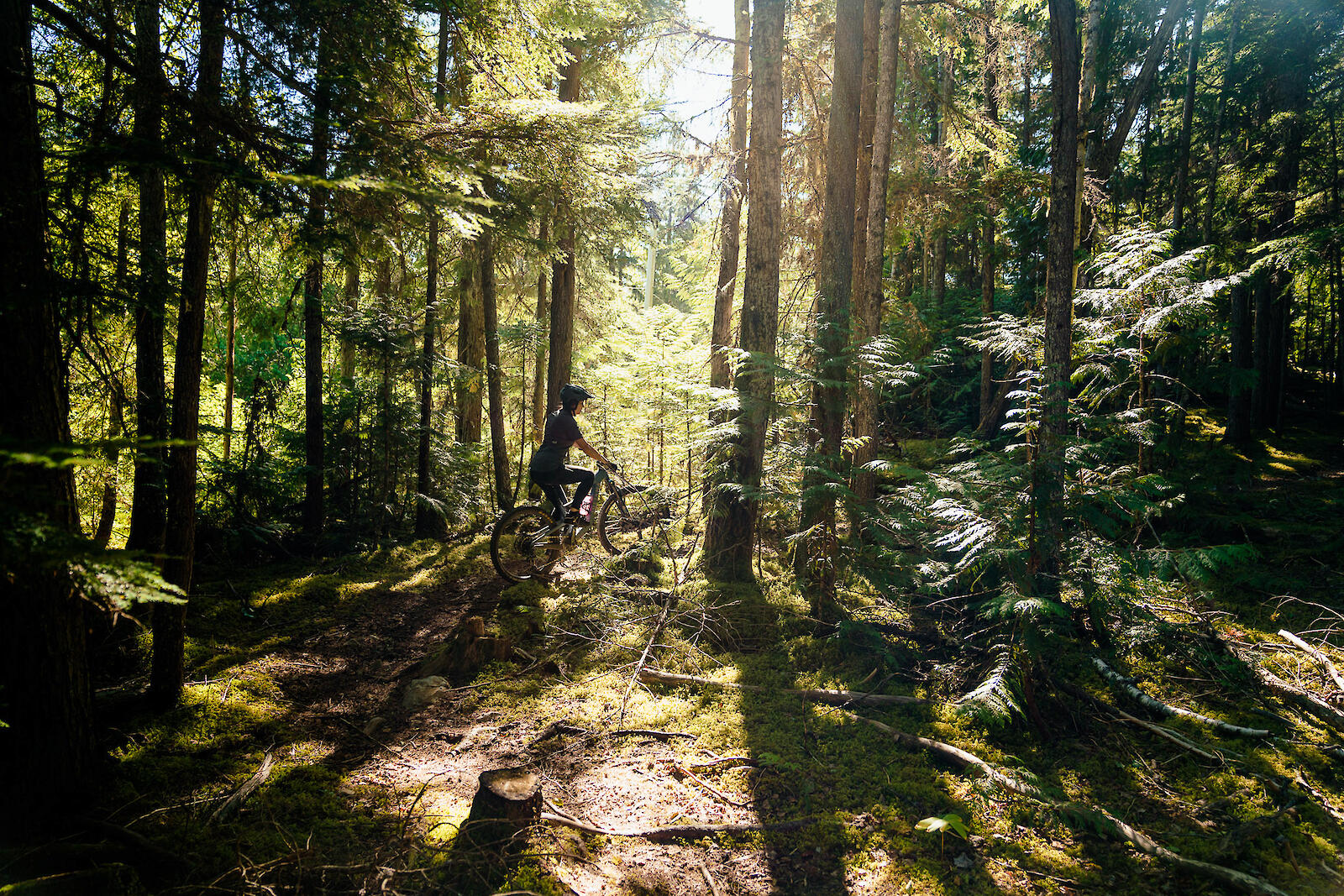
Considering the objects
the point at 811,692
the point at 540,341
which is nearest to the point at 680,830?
the point at 811,692

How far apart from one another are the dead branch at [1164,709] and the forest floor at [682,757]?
0.09 meters

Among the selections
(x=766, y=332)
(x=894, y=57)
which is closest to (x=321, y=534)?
(x=766, y=332)

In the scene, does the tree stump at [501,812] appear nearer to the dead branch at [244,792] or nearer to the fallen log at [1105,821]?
the dead branch at [244,792]

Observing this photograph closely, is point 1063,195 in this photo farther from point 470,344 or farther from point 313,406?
point 470,344

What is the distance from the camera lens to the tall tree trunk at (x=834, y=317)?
20.5 feet

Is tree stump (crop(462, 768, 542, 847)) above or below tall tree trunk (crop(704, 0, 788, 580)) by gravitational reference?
below

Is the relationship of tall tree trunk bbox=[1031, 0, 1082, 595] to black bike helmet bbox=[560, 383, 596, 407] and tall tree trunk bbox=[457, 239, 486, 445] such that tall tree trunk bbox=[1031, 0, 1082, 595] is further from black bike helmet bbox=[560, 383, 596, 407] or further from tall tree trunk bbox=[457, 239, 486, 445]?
tall tree trunk bbox=[457, 239, 486, 445]

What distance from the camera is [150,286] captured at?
406 cm

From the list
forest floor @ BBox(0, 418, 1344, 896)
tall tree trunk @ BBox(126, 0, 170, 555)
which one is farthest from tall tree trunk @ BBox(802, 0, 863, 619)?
tall tree trunk @ BBox(126, 0, 170, 555)

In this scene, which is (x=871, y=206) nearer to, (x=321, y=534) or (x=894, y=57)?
(x=894, y=57)

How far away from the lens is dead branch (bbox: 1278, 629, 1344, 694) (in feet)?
17.6

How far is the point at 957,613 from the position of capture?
6.89 metres

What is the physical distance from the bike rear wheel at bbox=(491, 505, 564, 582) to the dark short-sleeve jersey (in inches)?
24.7

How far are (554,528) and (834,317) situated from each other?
4.65 metres
